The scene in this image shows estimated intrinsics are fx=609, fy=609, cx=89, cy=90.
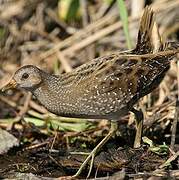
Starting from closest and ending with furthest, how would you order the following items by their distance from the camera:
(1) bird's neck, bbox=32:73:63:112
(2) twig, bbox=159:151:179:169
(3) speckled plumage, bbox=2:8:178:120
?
(2) twig, bbox=159:151:179:169
(3) speckled plumage, bbox=2:8:178:120
(1) bird's neck, bbox=32:73:63:112

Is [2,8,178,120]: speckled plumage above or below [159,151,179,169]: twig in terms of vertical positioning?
above

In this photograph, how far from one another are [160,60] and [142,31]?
305mm

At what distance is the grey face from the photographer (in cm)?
461

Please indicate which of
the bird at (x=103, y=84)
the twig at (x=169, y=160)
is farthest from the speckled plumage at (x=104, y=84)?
the twig at (x=169, y=160)

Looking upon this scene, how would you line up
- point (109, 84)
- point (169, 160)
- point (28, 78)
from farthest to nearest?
point (28, 78) → point (109, 84) → point (169, 160)

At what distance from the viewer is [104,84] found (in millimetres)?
4480

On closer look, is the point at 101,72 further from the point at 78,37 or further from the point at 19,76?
the point at 78,37

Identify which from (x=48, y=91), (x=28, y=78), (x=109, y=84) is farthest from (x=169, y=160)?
(x=28, y=78)

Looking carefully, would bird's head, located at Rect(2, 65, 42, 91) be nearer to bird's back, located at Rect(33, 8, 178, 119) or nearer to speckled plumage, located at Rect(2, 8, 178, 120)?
speckled plumage, located at Rect(2, 8, 178, 120)

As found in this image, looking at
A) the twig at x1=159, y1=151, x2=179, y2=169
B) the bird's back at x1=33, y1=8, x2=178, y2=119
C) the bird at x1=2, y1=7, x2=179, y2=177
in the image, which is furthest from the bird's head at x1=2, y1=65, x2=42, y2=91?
the twig at x1=159, y1=151, x2=179, y2=169

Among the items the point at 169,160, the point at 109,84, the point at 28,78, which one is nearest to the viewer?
the point at 169,160

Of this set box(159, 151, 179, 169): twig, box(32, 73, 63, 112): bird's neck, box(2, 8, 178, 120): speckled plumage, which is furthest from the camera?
box(32, 73, 63, 112): bird's neck

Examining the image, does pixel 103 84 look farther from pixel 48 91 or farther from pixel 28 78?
pixel 28 78

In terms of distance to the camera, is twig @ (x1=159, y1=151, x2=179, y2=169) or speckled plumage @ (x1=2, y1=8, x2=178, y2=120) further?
speckled plumage @ (x1=2, y1=8, x2=178, y2=120)
